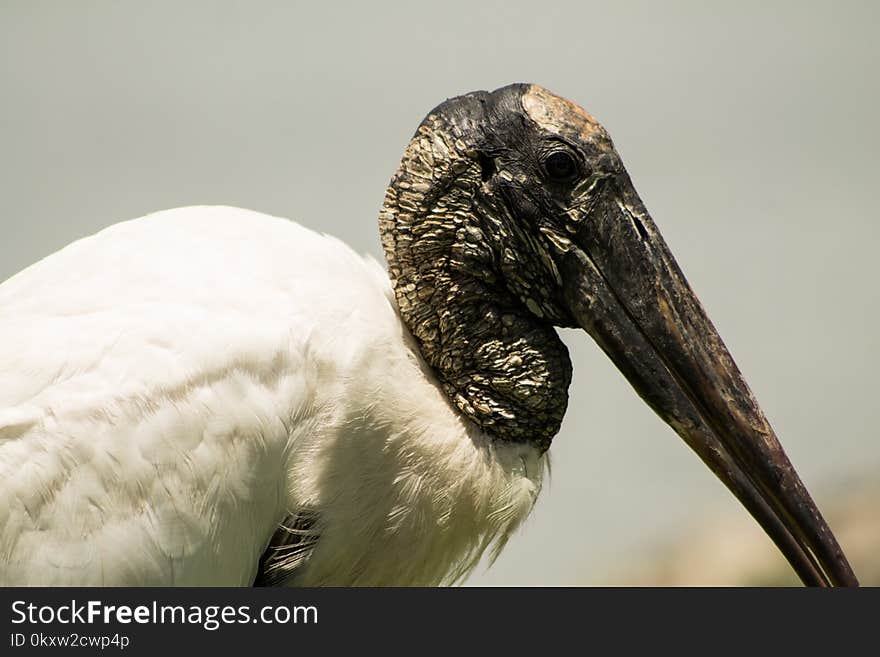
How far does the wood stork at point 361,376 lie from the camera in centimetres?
178

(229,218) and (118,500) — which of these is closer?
(118,500)

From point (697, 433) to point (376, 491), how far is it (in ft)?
2.07

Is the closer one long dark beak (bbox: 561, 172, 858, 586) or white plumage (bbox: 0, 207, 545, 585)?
white plumage (bbox: 0, 207, 545, 585)

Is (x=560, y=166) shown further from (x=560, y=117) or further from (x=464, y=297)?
(x=464, y=297)

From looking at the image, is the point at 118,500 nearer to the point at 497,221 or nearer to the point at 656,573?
the point at 497,221

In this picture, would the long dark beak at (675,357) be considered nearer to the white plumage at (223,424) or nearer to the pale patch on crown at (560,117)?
the pale patch on crown at (560,117)

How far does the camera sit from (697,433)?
207 centimetres

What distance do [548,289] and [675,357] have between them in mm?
284

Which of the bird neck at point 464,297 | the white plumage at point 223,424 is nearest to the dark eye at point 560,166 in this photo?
the bird neck at point 464,297

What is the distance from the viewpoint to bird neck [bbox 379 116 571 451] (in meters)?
2.12

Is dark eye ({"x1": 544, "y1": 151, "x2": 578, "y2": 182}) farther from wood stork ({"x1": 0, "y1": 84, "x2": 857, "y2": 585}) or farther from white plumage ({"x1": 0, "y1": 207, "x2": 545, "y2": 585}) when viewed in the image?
white plumage ({"x1": 0, "y1": 207, "x2": 545, "y2": 585})

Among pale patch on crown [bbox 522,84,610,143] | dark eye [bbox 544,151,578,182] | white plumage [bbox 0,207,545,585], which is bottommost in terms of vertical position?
white plumage [bbox 0,207,545,585]

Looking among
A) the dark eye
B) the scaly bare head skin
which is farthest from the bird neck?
the dark eye

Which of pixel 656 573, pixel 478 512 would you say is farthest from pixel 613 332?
pixel 656 573
